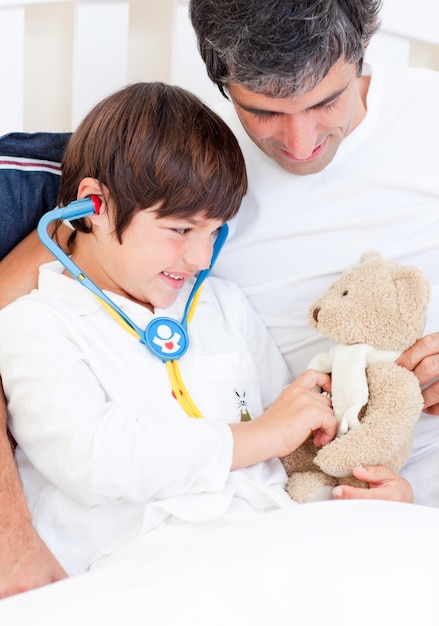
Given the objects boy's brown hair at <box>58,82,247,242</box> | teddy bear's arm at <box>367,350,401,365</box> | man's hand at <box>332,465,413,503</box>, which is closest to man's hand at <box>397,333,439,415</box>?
teddy bear's arm at <box>367,350,401,365</box>

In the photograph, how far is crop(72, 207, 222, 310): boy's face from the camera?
4.88 feet

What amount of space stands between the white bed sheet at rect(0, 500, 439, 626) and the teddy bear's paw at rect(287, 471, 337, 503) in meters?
0.27

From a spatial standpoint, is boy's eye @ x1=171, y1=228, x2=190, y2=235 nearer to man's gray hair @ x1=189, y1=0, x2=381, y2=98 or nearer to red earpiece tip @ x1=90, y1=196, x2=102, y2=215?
red earpiece tip @ x1=90, y1=196, x2=102, y2=215

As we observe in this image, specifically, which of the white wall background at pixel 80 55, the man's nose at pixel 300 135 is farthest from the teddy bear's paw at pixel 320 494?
the white wall background at pixel 80 55

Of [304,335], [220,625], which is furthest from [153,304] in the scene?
[220,625]

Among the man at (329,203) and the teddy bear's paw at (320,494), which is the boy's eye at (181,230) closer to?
the man at (329,203)

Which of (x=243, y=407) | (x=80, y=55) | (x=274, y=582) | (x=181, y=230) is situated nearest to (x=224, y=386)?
(x=243, y=407)

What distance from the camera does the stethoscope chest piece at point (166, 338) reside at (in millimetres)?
1454

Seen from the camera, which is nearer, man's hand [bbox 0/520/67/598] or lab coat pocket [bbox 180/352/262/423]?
man's hand [bbox 0/520/67/598]

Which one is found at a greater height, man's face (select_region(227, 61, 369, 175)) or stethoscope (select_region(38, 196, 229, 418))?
man's face (select_region(227, 61, 369, 175))

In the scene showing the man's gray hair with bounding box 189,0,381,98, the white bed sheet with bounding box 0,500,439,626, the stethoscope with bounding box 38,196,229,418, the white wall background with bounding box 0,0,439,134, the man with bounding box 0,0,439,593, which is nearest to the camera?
the white bed sheet with bounding box 0,500,439,626

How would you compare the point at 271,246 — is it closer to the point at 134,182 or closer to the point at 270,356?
the point at 270,356

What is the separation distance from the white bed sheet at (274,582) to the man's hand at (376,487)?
0.64ft

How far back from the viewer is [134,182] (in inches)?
58.2
